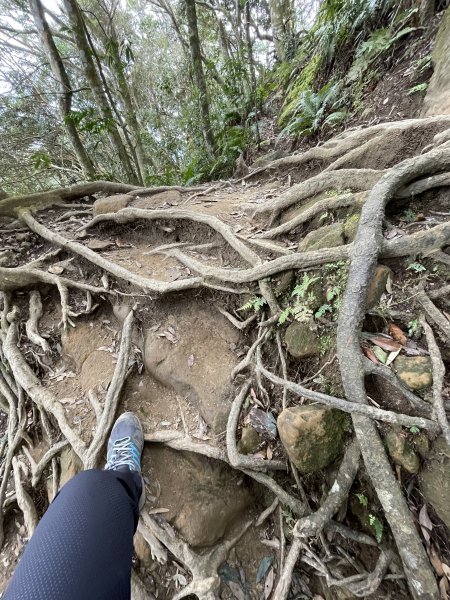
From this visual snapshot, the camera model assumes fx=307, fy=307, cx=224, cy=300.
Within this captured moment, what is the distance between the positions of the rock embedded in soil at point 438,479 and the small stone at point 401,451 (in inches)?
2.3

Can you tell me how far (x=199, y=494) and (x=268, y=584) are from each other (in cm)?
73

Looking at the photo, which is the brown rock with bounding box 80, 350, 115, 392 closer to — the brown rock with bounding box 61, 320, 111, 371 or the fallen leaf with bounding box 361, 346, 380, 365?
the brown rock with bounding box 61, 320, 111, 371

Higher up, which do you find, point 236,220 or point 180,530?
point 236,220

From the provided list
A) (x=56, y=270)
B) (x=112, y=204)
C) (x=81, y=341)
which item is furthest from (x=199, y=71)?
(x=81, y=341)

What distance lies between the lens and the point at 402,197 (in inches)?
99.6

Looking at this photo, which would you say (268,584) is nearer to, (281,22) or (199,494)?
(199,494)

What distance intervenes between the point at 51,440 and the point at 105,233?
8.81 feet

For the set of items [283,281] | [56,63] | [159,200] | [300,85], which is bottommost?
[283,281]

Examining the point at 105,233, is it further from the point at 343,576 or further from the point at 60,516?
the point at 343,576

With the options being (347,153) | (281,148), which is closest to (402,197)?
(347,153)

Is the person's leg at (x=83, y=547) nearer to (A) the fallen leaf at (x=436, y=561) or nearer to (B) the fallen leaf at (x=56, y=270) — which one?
(A) the fallen leaf at (x=436, y=561)

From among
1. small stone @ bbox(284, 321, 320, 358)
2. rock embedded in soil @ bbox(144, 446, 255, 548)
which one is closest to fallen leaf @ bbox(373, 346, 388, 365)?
small stone @ bbox(284, 321, 320, 358)

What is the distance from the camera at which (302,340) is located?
2.31 metres

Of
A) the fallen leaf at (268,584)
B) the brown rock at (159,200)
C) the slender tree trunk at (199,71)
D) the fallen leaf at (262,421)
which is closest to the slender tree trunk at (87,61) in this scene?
the slender tree trunk at (199,71)
